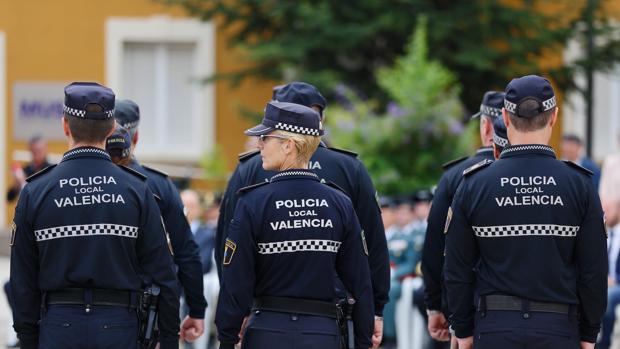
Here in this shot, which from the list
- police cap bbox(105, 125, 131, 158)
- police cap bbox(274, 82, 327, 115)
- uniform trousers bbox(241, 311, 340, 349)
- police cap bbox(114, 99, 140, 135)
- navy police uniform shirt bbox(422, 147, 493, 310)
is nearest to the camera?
uniform trousers bbox(241, 311, 340, 349)

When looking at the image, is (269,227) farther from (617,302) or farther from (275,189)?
(617,302)

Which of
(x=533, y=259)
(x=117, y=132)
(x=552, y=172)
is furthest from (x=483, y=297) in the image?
(x=117, y=132)

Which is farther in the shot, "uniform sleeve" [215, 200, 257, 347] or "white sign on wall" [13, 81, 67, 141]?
"white sign on wall" [13, 81, 67, 141]

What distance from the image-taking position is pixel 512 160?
591 cm

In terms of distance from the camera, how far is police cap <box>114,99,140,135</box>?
24.0 ft

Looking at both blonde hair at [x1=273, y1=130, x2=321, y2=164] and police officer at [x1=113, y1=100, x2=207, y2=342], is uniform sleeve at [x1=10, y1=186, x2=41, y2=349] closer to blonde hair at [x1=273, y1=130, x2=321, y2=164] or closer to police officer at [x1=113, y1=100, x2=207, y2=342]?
police officer at [x1=113, y1=100, x2=207, y2=342]

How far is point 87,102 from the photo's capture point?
5938 millimetres

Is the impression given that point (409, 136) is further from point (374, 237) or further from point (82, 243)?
point (82, 243)

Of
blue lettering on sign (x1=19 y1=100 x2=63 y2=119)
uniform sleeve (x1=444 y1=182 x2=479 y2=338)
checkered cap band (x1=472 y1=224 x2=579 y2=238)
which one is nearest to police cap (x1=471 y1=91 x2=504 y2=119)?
uniform sleeve (x1=444 y1=182 x2=479 y2=338)

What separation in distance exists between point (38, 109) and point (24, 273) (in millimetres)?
14816

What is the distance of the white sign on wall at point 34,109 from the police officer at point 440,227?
13870 millimetres

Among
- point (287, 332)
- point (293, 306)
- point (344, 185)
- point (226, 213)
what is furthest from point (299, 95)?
point (287, 332)

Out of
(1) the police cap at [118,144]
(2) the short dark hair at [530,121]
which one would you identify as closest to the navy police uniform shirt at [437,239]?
(2) the short dark hair at [530,121]

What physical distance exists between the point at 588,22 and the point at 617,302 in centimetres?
801
